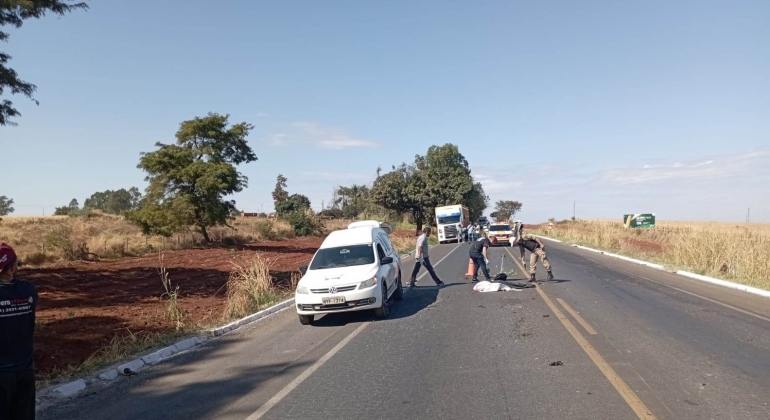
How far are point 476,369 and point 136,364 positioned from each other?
5.00 m

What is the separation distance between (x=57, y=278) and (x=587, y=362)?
19584 mm

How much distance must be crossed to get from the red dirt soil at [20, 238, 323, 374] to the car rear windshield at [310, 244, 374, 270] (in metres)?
2.45

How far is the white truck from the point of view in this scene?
169 ft

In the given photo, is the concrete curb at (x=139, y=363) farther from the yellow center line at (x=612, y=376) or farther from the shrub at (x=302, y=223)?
the shrub at (x=302, y=223)

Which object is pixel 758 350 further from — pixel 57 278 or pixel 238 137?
pixel 238 137

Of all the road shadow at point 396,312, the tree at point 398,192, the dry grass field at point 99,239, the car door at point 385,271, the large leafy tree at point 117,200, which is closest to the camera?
the road shadow at point 396,312

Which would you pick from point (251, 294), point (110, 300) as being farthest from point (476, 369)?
point (110, 300)

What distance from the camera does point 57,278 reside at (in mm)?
20484

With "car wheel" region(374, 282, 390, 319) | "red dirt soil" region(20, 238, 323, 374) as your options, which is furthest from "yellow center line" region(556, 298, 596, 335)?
"red dirt soil" region(20, 238, 323, 374)

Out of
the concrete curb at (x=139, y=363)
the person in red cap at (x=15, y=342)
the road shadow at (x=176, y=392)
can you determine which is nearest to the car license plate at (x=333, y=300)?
the concrete curb at (x=139, y=363)

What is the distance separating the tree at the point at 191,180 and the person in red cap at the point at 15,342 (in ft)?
103

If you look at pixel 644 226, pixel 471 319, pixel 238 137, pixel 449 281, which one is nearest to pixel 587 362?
pixel 471 319

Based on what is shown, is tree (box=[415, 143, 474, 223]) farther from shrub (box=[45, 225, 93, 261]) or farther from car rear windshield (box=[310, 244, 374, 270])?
car rear windshield (box=[310, 244, 374, 270])

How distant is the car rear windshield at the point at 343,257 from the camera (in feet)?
40.6
